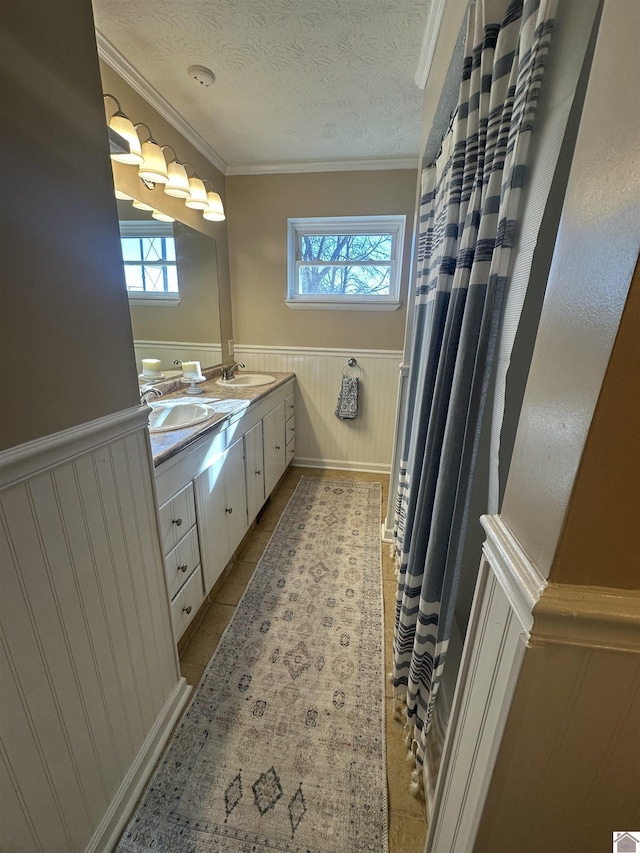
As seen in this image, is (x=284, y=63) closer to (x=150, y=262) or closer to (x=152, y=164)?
(x=152, y=164)

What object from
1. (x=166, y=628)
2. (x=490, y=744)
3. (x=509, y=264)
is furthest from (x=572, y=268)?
(x=166, y=628)

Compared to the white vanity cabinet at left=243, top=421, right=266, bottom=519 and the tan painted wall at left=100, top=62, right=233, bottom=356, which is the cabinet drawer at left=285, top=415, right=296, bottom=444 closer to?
the white vanity cabinet at left=243, top=421, right=266, bottom=519

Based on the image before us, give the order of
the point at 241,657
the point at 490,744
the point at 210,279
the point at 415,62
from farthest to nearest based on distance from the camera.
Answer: the point at 210,279
the point at 415,62
the point at 241,657
the point at 490,744

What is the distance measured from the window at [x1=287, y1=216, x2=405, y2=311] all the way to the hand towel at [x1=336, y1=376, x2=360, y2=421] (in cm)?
62

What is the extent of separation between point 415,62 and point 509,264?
1.61 metres

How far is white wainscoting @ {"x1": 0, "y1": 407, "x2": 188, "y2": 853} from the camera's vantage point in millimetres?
630

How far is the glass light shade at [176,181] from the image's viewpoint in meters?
1.78

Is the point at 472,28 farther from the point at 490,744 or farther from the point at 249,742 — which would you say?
the point at 249,742

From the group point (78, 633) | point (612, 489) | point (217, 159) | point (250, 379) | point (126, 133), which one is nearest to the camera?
point (612, 489)

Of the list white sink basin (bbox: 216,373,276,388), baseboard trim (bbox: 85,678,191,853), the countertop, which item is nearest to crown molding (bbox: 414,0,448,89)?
the countertop

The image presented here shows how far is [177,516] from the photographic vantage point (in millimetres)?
1280

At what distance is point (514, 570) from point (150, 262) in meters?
2.28

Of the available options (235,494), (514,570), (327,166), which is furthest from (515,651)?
(327,166)

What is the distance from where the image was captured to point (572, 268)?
389 millimetres
